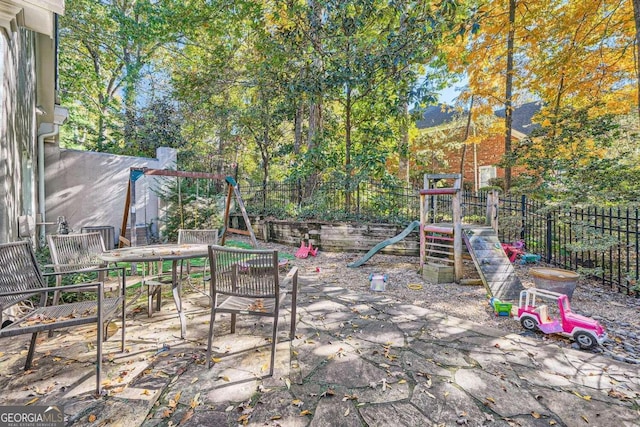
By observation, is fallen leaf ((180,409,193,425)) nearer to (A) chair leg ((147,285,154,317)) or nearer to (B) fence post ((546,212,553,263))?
(A) chair leg ((147,285,154,317))

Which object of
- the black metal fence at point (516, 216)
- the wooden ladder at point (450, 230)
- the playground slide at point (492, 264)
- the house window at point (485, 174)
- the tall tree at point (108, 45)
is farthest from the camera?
the house window at point (485, 174)

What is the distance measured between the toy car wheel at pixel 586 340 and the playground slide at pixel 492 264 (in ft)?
4.29

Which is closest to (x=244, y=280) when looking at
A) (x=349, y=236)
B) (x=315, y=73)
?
(x=349, y=236)

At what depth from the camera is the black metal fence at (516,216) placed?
4836mm

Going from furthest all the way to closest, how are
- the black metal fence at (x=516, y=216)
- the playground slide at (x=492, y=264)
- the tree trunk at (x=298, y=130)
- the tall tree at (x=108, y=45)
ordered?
the tree trunk at (x=298, y=130)
the tall tree at (x=108, y=45)
the black metal fence at (x=516, y=216)
the playground slide at (x=492, y=264)

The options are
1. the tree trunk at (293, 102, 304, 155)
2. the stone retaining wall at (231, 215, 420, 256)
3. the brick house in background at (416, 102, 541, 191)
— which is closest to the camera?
the stone retaining wall at (231, 215, 420, 256)

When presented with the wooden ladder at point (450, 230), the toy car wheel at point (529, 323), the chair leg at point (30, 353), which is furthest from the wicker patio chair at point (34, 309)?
the wooden ladder at point (450, 230)

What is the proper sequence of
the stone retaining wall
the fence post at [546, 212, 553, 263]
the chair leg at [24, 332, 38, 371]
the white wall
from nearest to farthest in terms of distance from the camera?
1. the chair leg at [24, 332, 38, 371]
2. the fence post at [546, 212, 553, 263]
3. the stone retaining wall
4. the white wall

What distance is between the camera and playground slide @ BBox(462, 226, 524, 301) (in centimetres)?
434

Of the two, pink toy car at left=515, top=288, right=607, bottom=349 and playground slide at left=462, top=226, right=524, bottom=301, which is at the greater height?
playground slide at left=462, top=226, right=524, bottom=301

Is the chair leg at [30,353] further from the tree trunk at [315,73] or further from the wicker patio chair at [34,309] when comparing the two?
the tree trunk at [315,73]

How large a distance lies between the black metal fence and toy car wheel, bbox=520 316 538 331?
7.26 feet

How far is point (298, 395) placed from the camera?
215 cm

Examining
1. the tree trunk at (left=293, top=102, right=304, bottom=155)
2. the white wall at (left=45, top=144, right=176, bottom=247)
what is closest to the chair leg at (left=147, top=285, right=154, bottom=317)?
the white wall at (left=45, top=144, right=176, bottom=247)
